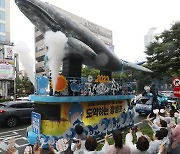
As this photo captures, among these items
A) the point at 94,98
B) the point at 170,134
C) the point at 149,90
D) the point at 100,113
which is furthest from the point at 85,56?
the point at 149,90

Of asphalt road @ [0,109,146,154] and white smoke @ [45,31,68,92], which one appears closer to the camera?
white smoke @ [45,31,68,92]

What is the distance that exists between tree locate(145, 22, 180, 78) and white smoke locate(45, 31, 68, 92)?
27.5 feet

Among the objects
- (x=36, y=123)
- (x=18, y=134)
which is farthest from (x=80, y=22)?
(x=36, y=123)

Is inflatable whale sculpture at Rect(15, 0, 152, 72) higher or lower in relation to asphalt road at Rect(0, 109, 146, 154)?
higher

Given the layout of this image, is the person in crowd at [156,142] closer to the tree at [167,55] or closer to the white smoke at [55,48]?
the white smoke at [55,48]

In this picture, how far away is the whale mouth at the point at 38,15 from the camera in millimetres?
7746

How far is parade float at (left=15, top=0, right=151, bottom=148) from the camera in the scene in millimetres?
7617

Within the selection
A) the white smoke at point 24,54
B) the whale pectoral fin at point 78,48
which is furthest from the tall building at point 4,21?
the whale pectoral fin at point 78,48

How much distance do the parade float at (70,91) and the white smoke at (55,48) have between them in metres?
0.08

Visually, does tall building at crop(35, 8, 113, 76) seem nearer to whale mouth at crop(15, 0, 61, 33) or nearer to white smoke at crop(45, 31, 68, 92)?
whale mouth at crop(15, 0, 61, 33)

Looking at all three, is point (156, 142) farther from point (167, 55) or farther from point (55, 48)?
point (167, 55)

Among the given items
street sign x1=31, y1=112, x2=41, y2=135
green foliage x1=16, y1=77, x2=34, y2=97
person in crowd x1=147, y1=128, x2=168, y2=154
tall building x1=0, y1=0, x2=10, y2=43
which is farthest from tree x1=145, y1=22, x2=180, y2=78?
tall building x1=0, y1=0, x2=10, y2=43

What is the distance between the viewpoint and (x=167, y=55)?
14.4 metres

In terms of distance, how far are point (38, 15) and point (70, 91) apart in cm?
278
